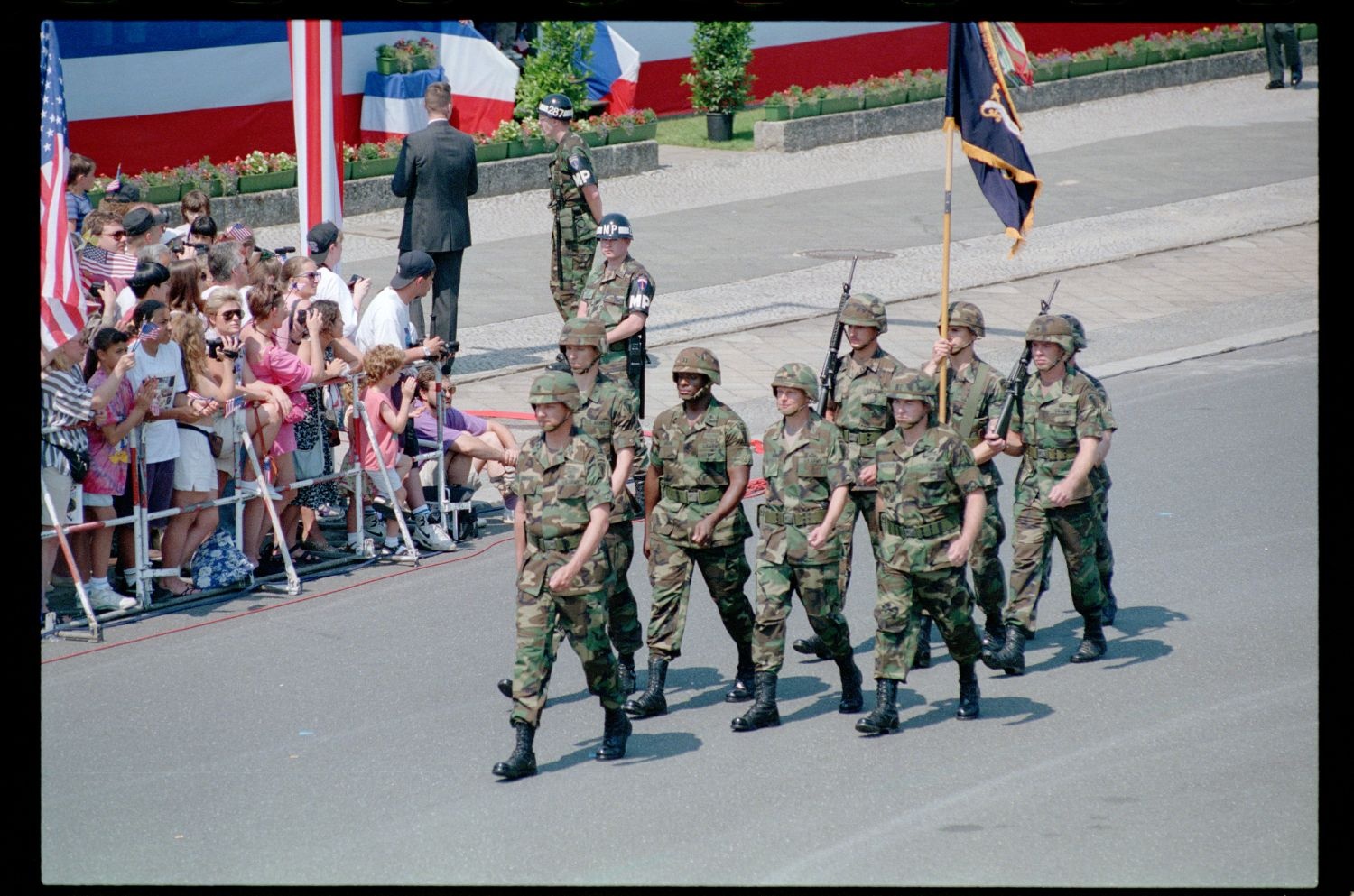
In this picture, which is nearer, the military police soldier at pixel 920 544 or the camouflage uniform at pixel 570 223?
the military police soldier at pixel 920 544

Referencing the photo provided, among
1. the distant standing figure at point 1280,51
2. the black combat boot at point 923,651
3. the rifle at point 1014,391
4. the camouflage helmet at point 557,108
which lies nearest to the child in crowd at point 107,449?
the black combat boot at point 923,651

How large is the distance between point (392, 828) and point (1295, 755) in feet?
13.6

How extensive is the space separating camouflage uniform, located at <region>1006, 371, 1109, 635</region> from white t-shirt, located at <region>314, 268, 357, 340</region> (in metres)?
4.87

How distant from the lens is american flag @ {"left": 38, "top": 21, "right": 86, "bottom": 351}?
9.48 metres

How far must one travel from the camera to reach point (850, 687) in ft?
28.0

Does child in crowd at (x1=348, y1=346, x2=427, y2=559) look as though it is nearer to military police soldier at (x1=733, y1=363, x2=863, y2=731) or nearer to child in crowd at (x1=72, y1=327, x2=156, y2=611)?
child in crowd at (x1=72, y1=327, x2=156, y2=611)

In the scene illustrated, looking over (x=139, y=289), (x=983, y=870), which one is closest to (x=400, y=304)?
(x=139, y=289)

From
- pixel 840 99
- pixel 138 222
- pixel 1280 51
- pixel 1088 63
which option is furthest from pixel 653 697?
pixel 1280 51

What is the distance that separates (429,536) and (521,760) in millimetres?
3612

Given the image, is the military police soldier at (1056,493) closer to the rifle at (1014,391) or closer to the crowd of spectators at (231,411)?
the rifle at (1014,391)

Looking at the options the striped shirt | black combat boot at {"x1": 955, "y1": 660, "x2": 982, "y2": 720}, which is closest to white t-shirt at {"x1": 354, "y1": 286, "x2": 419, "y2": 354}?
the striped shirt

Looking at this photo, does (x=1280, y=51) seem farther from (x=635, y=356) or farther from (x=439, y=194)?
(x=635, y=356)

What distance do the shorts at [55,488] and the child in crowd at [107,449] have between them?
0.22 m

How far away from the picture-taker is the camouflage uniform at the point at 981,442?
29.7 feet
